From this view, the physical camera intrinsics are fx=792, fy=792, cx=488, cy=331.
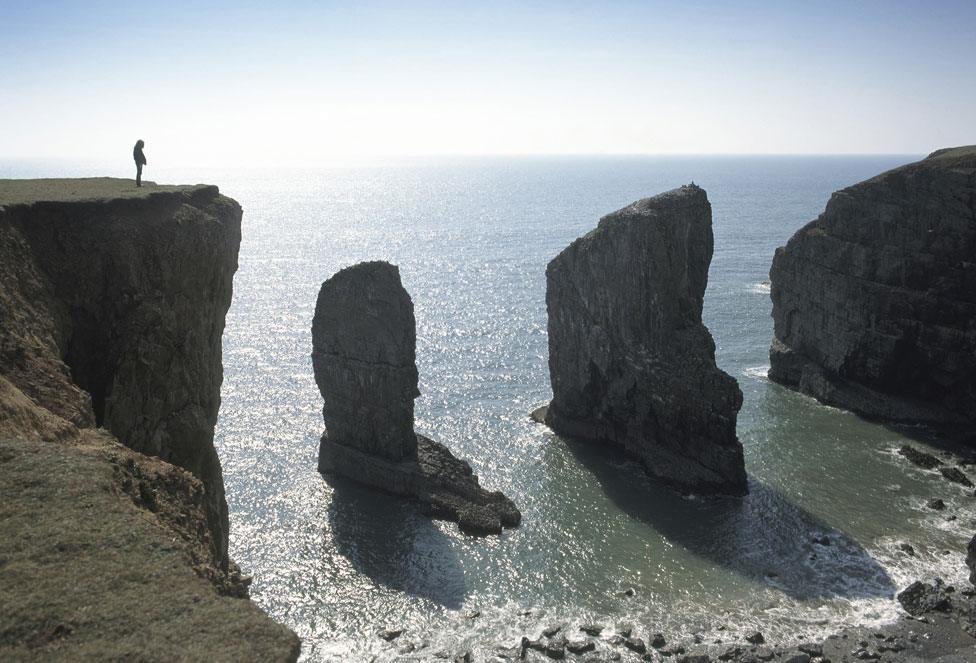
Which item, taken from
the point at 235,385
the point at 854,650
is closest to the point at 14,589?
the point at 854,650

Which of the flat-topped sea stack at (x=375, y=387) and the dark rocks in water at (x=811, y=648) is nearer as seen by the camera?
the dark rocks in water at (x=811, y=648)

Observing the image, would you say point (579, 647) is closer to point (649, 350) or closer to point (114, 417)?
point (114, 417)

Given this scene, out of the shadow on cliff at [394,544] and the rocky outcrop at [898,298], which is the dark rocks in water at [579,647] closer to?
the shadow on cliff at [394,544]

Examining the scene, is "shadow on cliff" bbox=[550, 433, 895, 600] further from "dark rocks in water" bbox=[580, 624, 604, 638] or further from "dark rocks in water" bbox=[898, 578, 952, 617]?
"dark rocks in water" bbox=[580, 624, 604, 638]

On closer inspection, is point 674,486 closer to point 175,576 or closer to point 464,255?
point 175,576

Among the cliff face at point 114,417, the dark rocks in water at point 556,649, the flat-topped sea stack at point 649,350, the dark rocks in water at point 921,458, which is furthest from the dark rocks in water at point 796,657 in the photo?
the dark rocks in water at point 921,458

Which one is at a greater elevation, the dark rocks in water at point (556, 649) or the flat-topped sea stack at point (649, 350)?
the flat-topped sea stack at point (649, 350)
